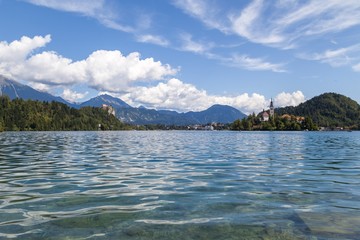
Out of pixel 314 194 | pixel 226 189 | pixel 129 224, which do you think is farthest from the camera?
pixel 226 189

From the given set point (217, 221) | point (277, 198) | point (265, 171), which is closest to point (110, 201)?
point (217, 221)

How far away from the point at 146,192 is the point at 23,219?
6642mm

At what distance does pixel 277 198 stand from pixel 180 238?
745cm

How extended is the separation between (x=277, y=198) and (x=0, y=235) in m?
11.6

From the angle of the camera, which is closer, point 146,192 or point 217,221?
point 217,221

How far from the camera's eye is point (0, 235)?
10641mm

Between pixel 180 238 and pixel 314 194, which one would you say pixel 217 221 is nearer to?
pixel 180 238

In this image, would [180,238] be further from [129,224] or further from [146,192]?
[146,192]

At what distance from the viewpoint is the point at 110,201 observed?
15.8m

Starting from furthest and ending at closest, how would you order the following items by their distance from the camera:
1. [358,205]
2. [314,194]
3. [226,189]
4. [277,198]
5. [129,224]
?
[226,189] → [314,194] → [277,198] → [358,205] → [129,224]

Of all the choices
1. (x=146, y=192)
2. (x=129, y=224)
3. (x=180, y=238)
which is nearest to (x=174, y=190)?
(x=146, y=192)

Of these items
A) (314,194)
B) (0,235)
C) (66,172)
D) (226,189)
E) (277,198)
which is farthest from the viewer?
(66,172)

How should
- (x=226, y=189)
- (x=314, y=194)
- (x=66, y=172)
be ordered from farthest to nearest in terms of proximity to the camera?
1. (x=66, y=172)
2. (x=226, y=189)
3. (x=314, y=194)

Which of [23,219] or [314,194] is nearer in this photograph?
[23,219]
